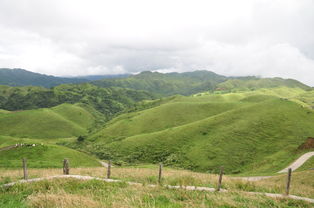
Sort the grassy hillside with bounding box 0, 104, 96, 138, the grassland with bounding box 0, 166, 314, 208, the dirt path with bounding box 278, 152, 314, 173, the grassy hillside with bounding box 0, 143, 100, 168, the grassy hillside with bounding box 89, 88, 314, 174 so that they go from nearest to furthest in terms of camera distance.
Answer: the grassland with bounding box 0, 166, 314, 208, the dirt path with bounding box 278, 152, 314, 173, the grassy hillside with bounding box 0, 143, 100, 168, the grassy hillside with bounding box 89, 88, 314, 174, the grassy hillside with bounding box 0, 104, 96, 138

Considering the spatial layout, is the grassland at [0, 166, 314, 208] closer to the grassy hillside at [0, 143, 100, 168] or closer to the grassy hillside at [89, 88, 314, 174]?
the grassy hillside at [89, 88, 314, 174]

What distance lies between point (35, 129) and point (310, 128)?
17036 centimetres

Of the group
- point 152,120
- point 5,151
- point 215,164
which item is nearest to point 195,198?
point 215,164

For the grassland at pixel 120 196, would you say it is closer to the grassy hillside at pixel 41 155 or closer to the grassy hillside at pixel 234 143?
the grassy hillside at pixel 234 143

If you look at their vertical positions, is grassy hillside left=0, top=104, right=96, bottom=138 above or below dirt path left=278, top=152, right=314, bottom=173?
below

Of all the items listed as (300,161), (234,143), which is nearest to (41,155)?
(234,143)

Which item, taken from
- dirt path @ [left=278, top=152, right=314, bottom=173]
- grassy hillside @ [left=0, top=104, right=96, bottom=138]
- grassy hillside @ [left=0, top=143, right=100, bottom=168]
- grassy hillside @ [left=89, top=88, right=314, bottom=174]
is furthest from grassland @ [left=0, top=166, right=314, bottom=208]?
grassy hillside @ [left=0, top=104, right=96, bottom=138]

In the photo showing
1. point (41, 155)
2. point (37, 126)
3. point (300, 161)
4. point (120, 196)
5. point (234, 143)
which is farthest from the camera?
point (37, 126)

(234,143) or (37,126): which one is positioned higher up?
(234,143)

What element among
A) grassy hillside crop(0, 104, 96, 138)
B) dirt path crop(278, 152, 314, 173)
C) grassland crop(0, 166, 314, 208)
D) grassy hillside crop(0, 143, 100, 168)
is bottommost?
grassy hillside crop(0, 104, 96, 138)

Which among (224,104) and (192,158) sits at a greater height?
(224,104)

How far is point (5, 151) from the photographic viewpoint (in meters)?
55.6

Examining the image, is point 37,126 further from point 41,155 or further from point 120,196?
point 120,196

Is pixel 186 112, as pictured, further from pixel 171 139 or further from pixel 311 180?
pixel 311 180
